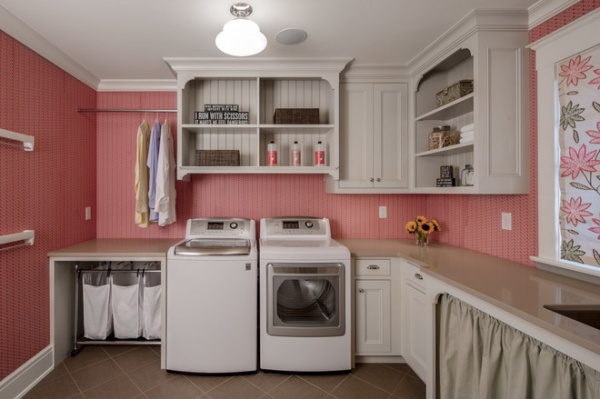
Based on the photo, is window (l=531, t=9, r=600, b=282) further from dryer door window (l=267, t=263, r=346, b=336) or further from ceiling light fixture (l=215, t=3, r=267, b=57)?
ceiling light fixture (l=215, t=3, r=267, b=57)

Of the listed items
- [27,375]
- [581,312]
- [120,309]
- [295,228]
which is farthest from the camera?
[295,228]

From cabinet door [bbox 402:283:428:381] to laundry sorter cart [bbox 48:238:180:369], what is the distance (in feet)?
5.79

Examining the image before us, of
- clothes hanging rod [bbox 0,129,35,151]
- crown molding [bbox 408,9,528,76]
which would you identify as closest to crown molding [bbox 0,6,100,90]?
clothes hanging rod [bbox 0,129,35,151]

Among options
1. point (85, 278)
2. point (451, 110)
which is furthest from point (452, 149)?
point (85, 278)

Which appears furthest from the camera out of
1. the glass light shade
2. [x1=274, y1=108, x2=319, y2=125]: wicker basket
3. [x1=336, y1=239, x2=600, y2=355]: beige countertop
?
[x1=274, y1=108, x2=319, y2=125]: wicker basket

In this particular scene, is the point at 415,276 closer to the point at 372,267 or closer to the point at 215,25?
the point at 372,267

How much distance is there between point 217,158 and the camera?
241 centimetres

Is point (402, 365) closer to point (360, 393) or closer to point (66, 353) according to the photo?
point (360, 393)

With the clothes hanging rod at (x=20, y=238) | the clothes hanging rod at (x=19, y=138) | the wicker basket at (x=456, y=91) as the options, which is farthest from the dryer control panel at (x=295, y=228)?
the clothes hanging rod at (x=19, y=138)

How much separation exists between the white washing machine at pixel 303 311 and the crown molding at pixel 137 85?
1902 mm

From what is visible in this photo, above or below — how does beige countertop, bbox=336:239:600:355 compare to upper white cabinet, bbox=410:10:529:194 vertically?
below

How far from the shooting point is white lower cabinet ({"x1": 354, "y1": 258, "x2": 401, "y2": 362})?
2.15 m

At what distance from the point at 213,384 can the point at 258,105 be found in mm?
2112

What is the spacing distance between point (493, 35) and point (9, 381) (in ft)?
12.0
